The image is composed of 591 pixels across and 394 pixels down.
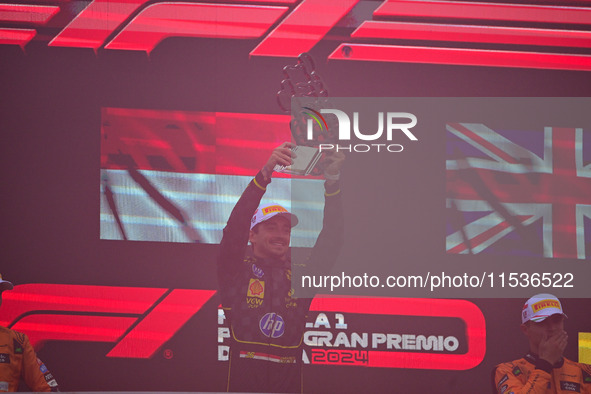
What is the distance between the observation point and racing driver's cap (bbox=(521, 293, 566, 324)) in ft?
10.5

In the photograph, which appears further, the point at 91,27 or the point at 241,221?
the point at 91,27

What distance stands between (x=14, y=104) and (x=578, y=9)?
143 inches

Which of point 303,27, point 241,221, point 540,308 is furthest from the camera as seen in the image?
point 303,27

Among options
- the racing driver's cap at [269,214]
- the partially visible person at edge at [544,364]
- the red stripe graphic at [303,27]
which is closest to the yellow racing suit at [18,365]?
the racing driver's cap at [269,214]

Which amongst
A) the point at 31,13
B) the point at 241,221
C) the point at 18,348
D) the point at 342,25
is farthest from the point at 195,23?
the point at 18,348

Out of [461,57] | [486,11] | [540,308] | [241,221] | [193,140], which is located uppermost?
[486,11]

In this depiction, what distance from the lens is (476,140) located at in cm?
345

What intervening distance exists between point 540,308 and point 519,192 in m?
0.71

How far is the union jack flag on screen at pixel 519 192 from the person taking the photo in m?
3.40

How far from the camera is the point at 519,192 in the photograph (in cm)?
342

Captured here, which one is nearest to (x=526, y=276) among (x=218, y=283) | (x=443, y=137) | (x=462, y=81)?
(x=443, y=137)

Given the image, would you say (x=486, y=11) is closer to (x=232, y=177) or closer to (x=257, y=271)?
(x=232, y=177)

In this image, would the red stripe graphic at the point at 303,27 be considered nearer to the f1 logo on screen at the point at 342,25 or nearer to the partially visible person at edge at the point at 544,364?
the f1 logo on screen at the point at 342,25

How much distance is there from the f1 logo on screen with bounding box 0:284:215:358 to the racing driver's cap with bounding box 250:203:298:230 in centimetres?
54
